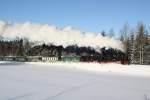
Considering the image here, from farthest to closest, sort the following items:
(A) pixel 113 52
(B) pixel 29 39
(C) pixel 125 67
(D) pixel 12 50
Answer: (D) pixel 12 50 → (B) pixel 29 39 → (A) pixel 113 52 → (C) pixel 125 67

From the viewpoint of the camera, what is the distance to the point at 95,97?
1241 cm

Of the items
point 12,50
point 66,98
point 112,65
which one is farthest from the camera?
point 12,50

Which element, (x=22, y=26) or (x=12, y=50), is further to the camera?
(x=12, y=50)

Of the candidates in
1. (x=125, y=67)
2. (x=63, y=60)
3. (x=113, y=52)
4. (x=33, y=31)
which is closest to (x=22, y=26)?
(x=33, y=31)

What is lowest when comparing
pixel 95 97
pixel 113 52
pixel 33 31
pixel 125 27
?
pixel 95 97

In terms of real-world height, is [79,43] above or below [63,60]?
above

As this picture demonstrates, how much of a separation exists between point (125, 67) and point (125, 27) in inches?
2579

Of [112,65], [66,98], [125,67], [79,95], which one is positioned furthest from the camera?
[112,65]

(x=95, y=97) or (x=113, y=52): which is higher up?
(x=113, y=52)

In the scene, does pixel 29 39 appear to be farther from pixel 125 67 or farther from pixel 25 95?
pixel 25 95

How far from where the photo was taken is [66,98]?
1193cm

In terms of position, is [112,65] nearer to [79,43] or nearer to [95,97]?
[79,43]

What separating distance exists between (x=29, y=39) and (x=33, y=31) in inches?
75.8

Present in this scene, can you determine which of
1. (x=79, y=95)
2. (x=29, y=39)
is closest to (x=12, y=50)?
(x=29, y=39)
